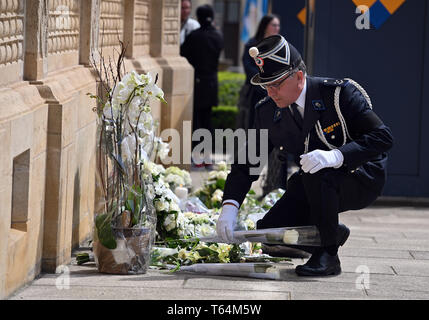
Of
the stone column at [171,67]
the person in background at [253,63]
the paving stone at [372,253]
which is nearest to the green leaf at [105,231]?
the paving stone at [372,253]

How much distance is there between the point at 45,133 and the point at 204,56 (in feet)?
20.2

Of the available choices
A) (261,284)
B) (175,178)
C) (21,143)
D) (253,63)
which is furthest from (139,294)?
(253,63)

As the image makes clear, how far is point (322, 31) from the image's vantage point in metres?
8.95

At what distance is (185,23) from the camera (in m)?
11.5

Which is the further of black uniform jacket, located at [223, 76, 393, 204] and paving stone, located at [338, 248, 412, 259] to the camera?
paving stone, located at [338, 248, 412, 259]

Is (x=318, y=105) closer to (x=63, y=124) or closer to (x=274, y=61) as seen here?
(x=274, y=61)

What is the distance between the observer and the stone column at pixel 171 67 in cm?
924

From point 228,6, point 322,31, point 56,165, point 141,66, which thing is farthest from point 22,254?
point 228,6

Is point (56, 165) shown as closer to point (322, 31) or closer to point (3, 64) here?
point (3, 64)

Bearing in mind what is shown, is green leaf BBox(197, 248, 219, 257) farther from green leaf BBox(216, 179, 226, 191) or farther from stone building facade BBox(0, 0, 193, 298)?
green leaf BBox(216, 179, 226, 191)

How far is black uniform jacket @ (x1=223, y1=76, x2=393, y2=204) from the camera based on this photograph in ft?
17.9

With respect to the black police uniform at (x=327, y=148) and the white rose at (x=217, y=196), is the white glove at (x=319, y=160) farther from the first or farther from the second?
the white rose at (x=217, y=196)

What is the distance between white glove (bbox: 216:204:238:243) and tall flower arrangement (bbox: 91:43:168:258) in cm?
40

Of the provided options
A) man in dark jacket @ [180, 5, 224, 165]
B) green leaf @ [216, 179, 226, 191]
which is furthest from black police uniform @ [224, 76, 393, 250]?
man in dark jacket @ [180, 5, 224, 165]
